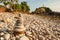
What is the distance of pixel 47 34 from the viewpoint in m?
8.31

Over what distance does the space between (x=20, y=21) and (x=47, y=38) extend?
45.5 inches

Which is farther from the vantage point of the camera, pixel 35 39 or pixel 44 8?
pixel 44 8

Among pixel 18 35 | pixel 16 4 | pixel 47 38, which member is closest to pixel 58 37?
pixel 47 38

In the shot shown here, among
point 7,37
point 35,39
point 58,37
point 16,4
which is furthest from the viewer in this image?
point 16,4

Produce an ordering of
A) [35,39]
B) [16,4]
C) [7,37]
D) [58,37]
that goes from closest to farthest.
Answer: [7,37] < [35,39] < [58,37] < [16,4]

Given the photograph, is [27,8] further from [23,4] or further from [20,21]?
[20,21]

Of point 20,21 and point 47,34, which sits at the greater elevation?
point 20,21

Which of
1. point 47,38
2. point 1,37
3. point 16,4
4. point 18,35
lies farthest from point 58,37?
point 16,4

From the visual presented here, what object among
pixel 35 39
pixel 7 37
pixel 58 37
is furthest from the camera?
pixel 58 37

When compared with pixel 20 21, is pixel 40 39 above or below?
below

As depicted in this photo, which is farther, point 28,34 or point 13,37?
point 28,34

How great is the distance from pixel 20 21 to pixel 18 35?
44 centimetres

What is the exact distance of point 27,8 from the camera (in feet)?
95.9

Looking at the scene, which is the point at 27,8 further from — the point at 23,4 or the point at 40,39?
the point at 40,39
